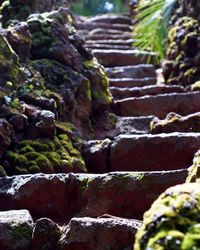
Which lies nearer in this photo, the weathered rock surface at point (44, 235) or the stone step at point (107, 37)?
the weathered rock surface at point (44, 235)

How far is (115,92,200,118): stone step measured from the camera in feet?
8.38

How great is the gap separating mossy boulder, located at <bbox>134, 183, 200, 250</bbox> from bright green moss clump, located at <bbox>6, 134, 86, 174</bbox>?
0.89m

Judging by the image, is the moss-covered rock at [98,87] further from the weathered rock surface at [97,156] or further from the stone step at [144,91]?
the weathered rock surface at [97,156]

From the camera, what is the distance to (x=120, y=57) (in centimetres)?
373

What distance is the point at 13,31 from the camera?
7.84ft

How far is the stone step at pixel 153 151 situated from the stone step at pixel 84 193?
0.89 ft

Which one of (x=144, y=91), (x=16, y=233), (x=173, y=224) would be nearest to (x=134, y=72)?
(x=144, y=91)

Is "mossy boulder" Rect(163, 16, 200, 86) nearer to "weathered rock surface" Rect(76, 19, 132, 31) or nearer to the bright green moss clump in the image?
the bright green moss clump

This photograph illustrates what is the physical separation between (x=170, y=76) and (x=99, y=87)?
2.38 feet

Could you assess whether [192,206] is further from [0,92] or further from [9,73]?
[9,73]

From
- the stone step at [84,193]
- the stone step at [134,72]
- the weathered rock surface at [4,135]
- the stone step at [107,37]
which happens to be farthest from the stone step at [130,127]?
Result: the stone step at [107,37]

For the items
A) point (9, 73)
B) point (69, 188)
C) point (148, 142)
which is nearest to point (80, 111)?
point (9, 73)

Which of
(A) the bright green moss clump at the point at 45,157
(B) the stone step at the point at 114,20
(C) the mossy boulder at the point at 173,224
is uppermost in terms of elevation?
(C) the mossy boulder at the point at 173,224

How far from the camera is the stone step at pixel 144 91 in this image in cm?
281
